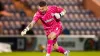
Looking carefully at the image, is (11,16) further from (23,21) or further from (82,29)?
(82,29)

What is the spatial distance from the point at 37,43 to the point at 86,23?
4644mm

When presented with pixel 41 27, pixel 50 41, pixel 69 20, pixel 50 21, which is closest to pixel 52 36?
pixel 50 41

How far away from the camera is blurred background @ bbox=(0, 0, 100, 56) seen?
17786 mm

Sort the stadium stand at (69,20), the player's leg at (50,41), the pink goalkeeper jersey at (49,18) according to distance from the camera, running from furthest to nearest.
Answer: the stadium stand at (69,20)
the pink goalkeeper jersey at (49,18)
the player's leg at (50,41)

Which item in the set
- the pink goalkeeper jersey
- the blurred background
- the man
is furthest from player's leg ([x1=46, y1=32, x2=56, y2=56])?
the blurred background

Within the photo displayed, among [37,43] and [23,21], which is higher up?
[23,21]

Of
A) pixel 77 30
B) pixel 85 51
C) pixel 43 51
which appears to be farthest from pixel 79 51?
pixel 77 30

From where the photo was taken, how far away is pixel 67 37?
59.4 feet

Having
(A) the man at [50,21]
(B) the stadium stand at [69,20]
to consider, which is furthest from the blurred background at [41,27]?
(A) the man at [50,21]

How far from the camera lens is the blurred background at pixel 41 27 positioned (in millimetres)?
17786

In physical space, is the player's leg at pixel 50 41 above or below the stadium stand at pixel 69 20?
below

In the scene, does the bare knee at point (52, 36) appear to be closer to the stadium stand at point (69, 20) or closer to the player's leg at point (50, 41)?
the player's leg at point (50, 41)

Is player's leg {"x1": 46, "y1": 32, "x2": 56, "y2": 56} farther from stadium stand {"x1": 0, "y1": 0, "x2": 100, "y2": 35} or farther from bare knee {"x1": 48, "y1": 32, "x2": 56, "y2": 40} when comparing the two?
stadium stand {"x1": 0, "y1": 0, "x2": 100, "y2": 35}

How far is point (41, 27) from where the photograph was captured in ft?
67.5
